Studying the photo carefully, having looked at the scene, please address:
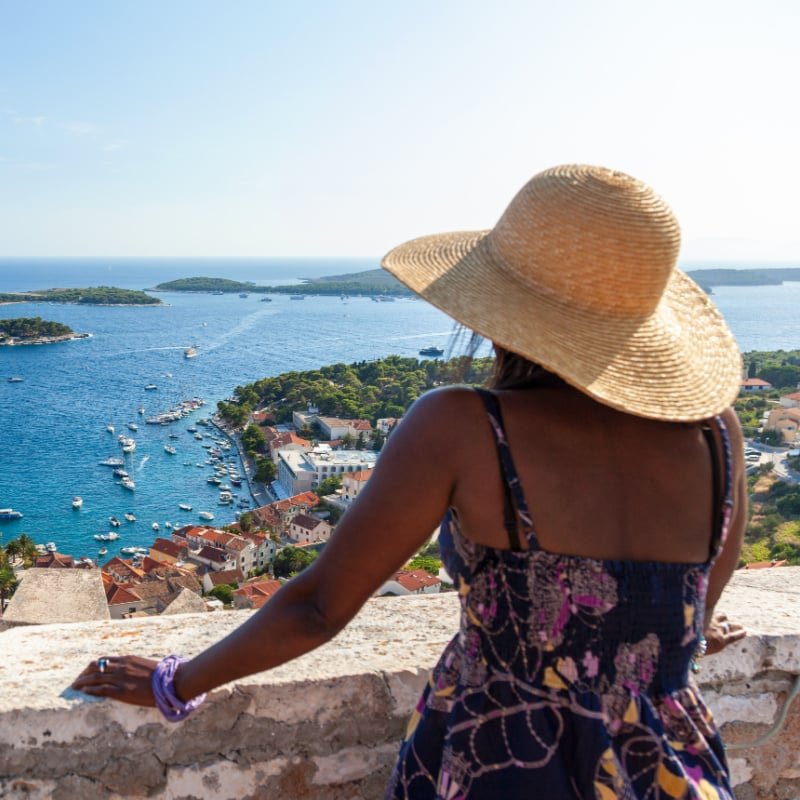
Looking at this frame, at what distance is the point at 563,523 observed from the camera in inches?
33.4

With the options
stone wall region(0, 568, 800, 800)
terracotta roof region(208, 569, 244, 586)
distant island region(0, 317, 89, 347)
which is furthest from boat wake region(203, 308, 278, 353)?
stone wall region(0, 568, 800, 800)

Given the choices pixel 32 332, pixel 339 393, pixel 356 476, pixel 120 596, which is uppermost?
pixel 32 332

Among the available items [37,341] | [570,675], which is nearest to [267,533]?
[570,675]

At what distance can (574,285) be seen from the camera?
93 cm

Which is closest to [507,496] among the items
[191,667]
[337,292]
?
[191,667]

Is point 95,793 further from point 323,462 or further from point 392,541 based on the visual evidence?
point 323,462

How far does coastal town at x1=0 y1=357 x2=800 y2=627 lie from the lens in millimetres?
10242

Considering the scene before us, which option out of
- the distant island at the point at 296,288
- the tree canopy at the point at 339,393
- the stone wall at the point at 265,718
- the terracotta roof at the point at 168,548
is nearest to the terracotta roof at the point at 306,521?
the terracotta roof at the point at 168,548

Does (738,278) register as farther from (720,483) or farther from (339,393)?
(720,483)

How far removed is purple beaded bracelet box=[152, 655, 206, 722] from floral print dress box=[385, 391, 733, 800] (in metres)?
0.40

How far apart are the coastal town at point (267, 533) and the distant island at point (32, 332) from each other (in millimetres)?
29489

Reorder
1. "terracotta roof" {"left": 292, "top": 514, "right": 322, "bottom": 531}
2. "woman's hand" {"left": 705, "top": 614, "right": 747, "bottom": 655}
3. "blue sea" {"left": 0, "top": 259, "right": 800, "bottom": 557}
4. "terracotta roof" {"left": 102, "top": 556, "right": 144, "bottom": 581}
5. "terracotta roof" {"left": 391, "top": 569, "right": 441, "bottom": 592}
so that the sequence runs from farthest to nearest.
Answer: "blue sea" {"left": 0, "top": 259, "right": 800, "bottom": 557} < "terracotta roof" {"left": 292, "top": 514, "right": 322, "bottom": 531} < "terracotta roof" {"left": 102, "top": 556, "right": 144, "bottom": 581} < "terracotta roof" {"left": 391, "top": 569, "right": 441, "bottom": 592} < "woman's hand" {"left": 705, "top": 614, "right": 747, "bottom": 655}

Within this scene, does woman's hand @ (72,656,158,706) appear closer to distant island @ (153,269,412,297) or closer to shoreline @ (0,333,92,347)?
shoreline @ (0,333,92,347)

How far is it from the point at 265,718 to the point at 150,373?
179 ft
